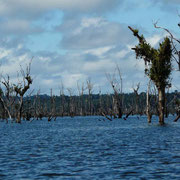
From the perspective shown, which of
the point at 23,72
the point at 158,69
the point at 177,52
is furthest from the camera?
the point at 23,72

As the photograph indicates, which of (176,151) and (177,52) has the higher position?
(177,52)

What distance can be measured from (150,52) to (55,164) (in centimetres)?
3670

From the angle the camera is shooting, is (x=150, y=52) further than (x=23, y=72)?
No

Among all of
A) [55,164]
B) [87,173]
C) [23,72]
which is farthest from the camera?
[23,72]

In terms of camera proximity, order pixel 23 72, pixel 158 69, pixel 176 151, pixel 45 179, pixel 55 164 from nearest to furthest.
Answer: pixel 45 179 → pixel 55 164 → pixel 176 151 → pixel 158 69 → pixel 23 72

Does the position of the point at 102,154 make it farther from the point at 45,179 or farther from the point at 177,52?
the point at 177,52

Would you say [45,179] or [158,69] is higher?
[158,69]

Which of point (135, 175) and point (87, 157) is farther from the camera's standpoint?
point (87, 157)

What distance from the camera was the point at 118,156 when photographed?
70.0 feet

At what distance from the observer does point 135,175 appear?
1527 centimetres

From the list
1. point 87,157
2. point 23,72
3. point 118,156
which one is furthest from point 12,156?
point 23,72

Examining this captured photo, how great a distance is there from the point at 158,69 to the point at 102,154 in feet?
105

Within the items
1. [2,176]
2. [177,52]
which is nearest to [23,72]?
[177,52]

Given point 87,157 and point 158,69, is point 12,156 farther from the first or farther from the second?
point 158,69
